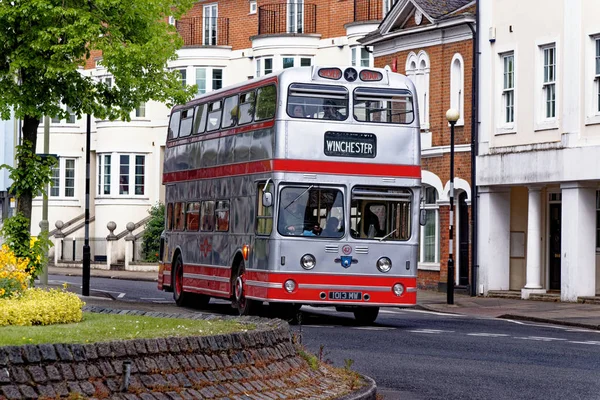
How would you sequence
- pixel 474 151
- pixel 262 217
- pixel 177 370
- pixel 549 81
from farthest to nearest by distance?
1. pixel 474 151
2. pixel 549 81
3. pixel 262 217
4. pixel 177 370

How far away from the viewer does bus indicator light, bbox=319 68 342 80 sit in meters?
24.9

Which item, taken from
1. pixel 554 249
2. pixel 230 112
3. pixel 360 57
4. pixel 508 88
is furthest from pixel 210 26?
pixel 230 112

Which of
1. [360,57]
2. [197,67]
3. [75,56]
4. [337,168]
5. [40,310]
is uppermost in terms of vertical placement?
[197,67]

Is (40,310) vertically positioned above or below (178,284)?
above

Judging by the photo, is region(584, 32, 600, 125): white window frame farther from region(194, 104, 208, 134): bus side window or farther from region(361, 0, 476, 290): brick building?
region(194, 104, 208, 134): bus side window

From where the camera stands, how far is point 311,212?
80.5 feet

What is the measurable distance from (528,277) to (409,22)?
32.4ft

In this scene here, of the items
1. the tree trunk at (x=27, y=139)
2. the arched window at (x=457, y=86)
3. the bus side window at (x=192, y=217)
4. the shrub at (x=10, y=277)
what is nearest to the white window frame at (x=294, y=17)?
the arched window at (x=457, y=86)

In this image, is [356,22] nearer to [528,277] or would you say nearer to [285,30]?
[285,30]

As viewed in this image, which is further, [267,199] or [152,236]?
[152,236]

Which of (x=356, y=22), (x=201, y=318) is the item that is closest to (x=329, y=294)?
(x=201, y=318)

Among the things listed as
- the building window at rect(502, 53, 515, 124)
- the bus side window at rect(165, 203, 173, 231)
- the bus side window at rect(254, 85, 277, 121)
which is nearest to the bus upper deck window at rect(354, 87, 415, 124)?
the bus side window at rect(254, 85, 277, 121)

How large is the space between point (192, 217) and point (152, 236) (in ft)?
95.8

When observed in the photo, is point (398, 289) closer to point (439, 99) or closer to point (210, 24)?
point (439, 99)
